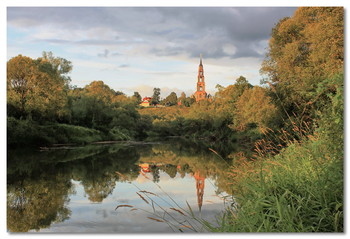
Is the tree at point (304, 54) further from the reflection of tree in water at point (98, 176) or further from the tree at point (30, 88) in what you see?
the tree at point (30, 88)

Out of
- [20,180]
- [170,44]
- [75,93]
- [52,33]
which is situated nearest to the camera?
[52,33]

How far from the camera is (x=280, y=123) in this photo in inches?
513

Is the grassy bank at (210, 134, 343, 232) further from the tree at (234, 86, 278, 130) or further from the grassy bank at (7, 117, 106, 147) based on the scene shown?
the tree at (234, 86, 278, 130)

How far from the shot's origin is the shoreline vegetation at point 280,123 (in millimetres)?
3801

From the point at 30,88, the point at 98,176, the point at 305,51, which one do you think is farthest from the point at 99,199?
the point at 30,88

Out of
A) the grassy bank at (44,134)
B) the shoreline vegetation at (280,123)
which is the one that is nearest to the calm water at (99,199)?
the shoreline vegetation at (280,123)

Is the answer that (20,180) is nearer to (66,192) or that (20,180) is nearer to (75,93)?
(66,192)

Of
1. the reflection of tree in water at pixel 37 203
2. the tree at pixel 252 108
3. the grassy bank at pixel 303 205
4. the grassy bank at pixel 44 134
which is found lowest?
the reflection of tree in water at pixel 37 203

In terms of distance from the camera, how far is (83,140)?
2406 centimetres

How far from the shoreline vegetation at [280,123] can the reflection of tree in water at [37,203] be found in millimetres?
1296

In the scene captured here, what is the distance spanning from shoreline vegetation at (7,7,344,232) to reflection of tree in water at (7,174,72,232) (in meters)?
1.30

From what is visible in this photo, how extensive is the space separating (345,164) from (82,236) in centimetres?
302
